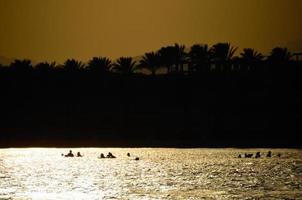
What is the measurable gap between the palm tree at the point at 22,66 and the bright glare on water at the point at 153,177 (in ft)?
233


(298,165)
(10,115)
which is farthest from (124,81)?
(298,165)

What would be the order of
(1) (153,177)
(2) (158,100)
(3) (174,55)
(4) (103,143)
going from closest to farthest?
1. (1) (153,177)
2. (4) (103,143)
3. (2) (158,100)
4. (3) (174,55)

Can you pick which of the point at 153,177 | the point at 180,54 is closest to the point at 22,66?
the point at 180,54

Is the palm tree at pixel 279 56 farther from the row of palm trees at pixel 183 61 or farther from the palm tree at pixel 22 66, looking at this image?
the palm tree at pixel 22 66

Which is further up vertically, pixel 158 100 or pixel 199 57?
pixel 199 57

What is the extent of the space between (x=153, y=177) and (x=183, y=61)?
116044 millimetres

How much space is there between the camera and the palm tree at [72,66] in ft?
629

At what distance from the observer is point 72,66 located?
633ft

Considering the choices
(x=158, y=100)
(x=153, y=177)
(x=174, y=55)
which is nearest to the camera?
(x=153, y=177)

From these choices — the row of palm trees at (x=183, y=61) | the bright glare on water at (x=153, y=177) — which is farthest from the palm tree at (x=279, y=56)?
the bright glare on water at (x=153, y=177)

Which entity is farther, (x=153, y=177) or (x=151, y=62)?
(x=151, y=62)

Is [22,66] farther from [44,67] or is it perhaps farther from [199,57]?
[199,57]

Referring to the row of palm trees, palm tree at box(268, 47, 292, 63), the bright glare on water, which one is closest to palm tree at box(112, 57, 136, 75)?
the row of palm trees

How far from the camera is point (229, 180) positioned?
74562mm
